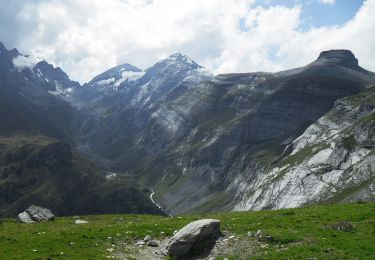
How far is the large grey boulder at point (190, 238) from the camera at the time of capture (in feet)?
129

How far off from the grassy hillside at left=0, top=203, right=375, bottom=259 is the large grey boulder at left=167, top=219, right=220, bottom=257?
1.99 meters

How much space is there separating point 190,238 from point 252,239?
18.9ft

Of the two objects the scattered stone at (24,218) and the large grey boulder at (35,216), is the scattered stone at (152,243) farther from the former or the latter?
the large grey boulder at (35,216)

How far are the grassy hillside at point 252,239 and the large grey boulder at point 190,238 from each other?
1991 millimetres

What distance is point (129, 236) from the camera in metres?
44.7

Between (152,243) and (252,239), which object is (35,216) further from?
(252,239)

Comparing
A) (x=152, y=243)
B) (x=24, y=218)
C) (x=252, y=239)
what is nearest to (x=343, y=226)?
(x=252, y=239)

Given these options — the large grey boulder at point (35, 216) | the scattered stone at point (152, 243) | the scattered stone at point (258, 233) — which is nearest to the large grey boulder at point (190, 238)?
the scattered stone at point (152, 243)

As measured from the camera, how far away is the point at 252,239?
4094cm

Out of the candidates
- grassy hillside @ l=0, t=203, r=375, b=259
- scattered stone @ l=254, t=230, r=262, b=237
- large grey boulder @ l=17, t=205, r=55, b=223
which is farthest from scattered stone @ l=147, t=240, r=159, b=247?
large grey boulder @ l=17, t=205, r=55, b=223

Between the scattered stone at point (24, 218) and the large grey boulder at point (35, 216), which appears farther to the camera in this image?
the large grey boulder at point (35, 216)

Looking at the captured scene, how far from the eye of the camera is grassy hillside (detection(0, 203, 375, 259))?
37.0 meters

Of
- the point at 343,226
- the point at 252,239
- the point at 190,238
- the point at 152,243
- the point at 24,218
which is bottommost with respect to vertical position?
the point at 252,239

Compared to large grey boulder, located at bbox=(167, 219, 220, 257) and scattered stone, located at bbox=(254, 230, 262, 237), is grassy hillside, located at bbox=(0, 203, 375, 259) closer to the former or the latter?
scattered stone, located at bbox=(254, 230, 262, 237)
